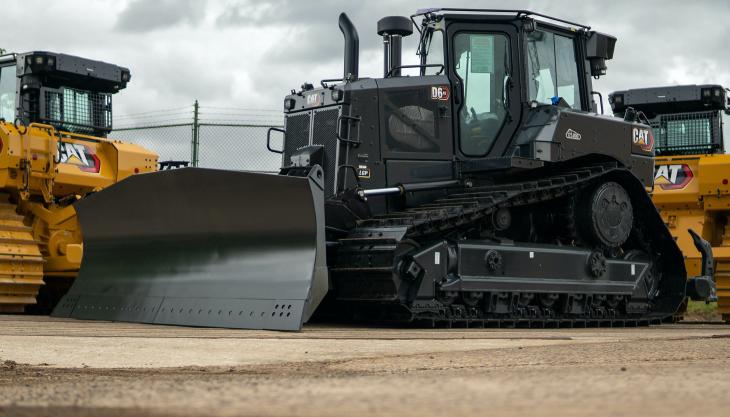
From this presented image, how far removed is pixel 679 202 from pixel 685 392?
1047 cm

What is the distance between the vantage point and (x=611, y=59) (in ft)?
39.0

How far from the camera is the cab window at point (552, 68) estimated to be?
36.3ft

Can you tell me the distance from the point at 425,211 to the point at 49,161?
15.4 ft

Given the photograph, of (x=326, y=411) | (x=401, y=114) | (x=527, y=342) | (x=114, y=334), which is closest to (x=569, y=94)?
(x=401, y=114)

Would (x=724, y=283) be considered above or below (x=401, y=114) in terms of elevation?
below

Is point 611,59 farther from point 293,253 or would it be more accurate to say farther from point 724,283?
point 293,253

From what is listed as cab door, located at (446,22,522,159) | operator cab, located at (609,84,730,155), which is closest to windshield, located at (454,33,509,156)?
cab door, located at (446,22,522,159)

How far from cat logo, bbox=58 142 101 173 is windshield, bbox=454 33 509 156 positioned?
4.62 m

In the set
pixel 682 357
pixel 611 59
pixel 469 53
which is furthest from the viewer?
pixel 611 59

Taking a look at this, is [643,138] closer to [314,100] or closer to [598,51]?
[598,51]

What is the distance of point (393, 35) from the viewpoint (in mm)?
10711

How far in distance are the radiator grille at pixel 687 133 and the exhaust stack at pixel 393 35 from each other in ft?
19.2

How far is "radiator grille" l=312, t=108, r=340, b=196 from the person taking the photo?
33.2 ft

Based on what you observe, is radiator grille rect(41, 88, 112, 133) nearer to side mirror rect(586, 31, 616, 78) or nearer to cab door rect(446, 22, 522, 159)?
cab door rect(446, 22, 522, 159)
